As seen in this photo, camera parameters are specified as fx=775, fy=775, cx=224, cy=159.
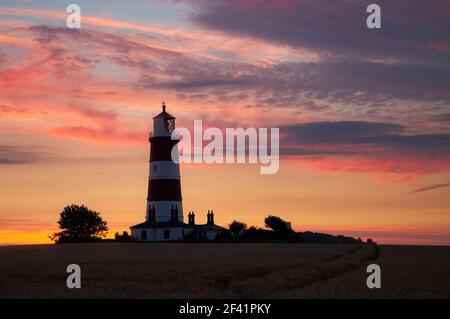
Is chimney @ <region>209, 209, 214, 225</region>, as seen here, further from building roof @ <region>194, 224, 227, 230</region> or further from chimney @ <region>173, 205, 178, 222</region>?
chimney @ <region>173, 205, 178, 222</region>

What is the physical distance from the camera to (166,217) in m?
96.2

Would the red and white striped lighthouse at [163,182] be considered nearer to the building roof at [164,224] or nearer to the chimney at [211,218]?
the building roof at [164,224]

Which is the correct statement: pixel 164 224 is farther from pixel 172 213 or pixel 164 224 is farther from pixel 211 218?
pixel 211 218

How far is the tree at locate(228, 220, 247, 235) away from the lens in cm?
11130

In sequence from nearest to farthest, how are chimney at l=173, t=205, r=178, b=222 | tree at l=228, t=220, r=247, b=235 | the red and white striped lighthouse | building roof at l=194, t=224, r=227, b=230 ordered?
the red and white striped lighthouse < chimney at l=173, t=205, r=178, b=222 < building roof at l=194, t=224, r=227, b=230 < tree at l=228, t=220, r=247, b=235

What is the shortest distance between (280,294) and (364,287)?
311cm

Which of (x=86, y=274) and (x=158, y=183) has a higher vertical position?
(x=158, y=183)

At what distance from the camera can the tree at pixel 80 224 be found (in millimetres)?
108125

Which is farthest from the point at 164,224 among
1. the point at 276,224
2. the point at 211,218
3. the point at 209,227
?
the point at 276,224

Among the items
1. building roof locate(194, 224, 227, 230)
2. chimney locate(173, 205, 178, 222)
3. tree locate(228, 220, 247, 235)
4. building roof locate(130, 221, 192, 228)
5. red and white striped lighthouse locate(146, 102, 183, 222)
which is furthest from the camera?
tree locate(228, 220, 247, 235)

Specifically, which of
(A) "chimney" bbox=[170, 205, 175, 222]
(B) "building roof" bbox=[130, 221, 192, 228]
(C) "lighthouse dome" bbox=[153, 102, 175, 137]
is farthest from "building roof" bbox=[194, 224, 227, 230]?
(C) "lighthouse dome" bbox=[153, 102, 175, 137]

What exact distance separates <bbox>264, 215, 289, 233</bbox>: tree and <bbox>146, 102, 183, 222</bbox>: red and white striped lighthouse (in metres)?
15.2
